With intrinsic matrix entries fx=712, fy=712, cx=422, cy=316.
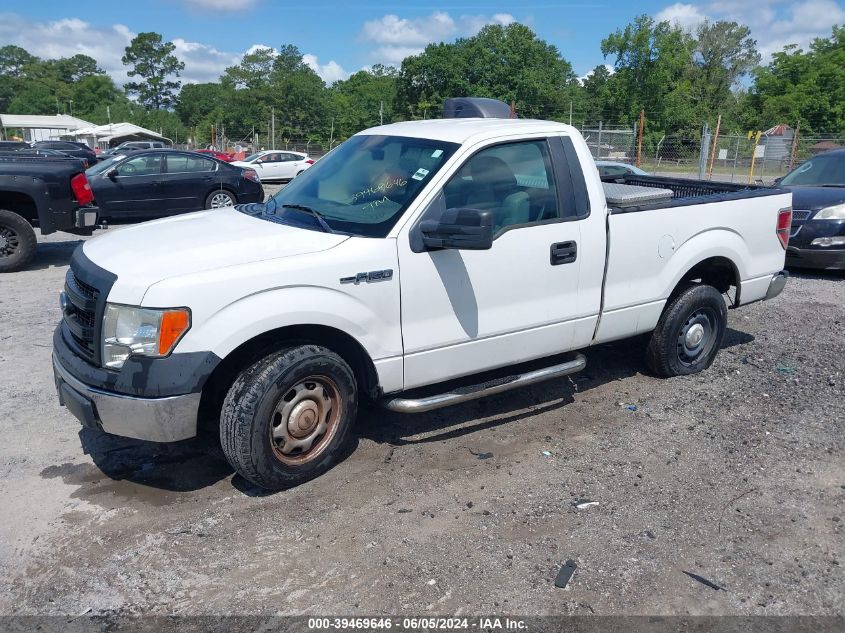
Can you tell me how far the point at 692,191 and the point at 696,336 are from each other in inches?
65.3

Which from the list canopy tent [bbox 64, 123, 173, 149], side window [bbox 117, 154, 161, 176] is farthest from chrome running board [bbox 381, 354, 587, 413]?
canopy tent [bbox 64, 123, 173, 149]

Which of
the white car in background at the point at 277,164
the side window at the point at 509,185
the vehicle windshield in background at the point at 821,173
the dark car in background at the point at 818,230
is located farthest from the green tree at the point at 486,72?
the side window at the point at 509,185

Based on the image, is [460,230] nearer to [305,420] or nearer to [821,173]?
[305,420]

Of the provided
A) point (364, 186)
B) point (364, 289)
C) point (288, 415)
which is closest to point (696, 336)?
point (364, 186)

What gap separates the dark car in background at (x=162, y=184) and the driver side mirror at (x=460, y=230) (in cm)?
1142

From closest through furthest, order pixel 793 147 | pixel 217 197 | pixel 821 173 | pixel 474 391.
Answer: pixel 474 391 < pixel 821 173 < pixel 217 197 < pixel 793 147

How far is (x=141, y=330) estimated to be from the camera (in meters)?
3.48

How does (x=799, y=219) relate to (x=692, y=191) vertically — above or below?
below

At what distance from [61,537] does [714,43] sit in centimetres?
7747

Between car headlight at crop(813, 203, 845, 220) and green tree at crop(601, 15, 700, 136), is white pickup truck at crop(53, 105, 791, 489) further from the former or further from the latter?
green tree at crop(601, 15, 700, 136)

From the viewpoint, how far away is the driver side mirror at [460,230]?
3809 millimetres

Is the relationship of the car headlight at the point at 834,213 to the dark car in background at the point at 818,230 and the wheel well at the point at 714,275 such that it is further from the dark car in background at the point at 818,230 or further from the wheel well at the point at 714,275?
the wheel well at the point at 714,275

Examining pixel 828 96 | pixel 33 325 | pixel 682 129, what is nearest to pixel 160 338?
pixel 33 325

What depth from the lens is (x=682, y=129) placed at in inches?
2034
